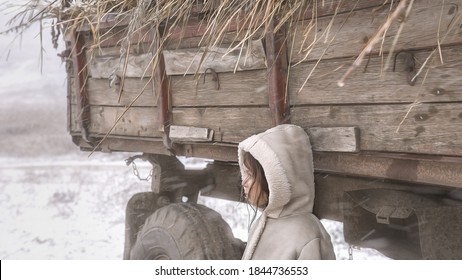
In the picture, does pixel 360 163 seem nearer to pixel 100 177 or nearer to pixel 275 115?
pixel 275 115

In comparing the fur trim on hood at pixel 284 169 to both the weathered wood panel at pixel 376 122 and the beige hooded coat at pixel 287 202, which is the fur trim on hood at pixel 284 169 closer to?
the beige hooded coat at pixel 287 202

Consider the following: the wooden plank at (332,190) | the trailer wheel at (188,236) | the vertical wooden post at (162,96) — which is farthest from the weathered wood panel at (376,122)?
the trailer wheel at (188,236)

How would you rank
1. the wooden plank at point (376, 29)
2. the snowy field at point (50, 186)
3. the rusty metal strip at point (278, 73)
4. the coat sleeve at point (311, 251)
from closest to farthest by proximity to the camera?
the wooden plank at point (376, 29), the coat sleeve at point (311, 251), the rusty metal strip at point (278, 73), the snowy field at point (50, 186)

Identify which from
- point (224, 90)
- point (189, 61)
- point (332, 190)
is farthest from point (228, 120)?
point (332, 190)

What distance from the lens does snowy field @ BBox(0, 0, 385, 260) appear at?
5.83 metres

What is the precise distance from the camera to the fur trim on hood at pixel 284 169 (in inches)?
75.0

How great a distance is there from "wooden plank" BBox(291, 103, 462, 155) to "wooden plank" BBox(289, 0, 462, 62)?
0.20 meters

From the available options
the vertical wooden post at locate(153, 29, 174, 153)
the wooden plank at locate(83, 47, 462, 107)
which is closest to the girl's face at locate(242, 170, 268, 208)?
the wooden plank at locate(83, 47, 462, 107)

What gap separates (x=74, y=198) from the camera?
8.02m

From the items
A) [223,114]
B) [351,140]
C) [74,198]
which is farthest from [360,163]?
[74,198]

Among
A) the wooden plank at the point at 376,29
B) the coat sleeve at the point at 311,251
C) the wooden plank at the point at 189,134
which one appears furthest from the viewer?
the wooden plank at the point at 189,134

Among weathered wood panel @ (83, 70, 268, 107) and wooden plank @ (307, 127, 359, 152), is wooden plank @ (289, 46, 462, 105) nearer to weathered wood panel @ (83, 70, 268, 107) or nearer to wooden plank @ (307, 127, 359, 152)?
wooden plank @ (307, 127, 359, 152)

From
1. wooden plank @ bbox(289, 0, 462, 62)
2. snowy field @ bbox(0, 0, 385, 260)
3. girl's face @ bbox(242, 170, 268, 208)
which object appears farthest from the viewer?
snowy field @ bbox(0, 0, 385, 260)
